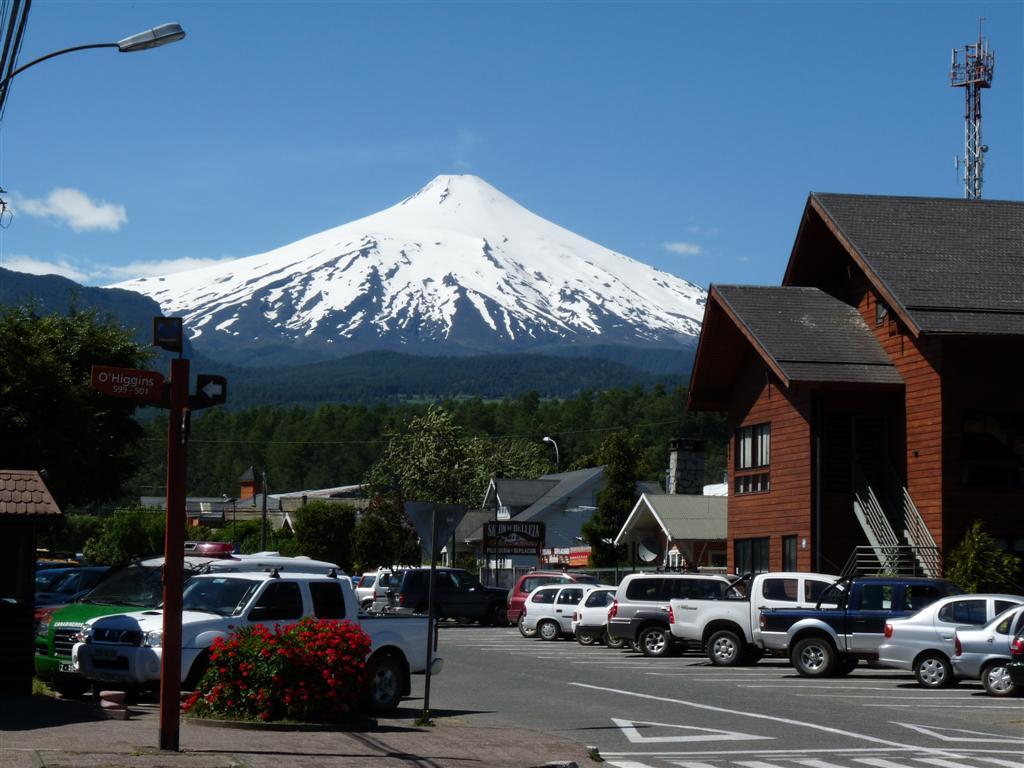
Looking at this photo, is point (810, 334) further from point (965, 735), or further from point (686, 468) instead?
point (686, 468)

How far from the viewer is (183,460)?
554 inches

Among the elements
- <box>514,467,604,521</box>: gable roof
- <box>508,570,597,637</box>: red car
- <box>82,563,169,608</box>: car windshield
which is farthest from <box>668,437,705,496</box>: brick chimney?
<box>82,563,169,608</box>: car windshield

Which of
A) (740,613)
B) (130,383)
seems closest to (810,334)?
(740,613)

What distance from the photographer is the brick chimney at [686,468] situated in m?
57.6

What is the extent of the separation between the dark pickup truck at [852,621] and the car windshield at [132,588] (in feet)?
34.7

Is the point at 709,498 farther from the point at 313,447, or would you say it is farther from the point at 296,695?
the point at 313,447

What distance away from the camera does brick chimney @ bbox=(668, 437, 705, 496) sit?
57562 millimetres

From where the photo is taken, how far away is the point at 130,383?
539 inches

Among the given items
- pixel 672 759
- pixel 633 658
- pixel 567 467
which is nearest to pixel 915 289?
pixel 633 658

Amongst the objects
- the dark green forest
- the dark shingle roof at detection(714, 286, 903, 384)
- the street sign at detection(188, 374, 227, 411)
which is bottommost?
the street sign at detection(188, 374, 227, 411)

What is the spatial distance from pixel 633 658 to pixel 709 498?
73.7ft

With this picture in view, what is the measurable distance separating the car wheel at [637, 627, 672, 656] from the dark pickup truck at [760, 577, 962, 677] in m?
5.40

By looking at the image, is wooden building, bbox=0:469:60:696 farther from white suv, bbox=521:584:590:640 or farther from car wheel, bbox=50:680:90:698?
white suv, bbox=521:584:590:640

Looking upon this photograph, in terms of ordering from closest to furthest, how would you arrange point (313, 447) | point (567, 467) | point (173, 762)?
point (173, 762)
point (567, 467)
point (313, 447)
